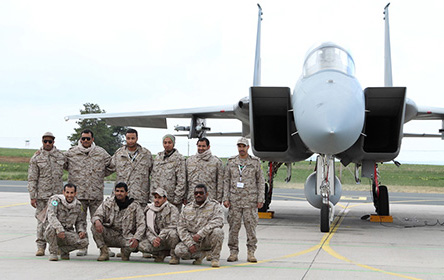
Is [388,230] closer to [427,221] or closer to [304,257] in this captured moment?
[427,221]

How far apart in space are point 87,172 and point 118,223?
3.25ft

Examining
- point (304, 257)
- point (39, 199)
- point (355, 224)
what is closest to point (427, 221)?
point (355, 224)

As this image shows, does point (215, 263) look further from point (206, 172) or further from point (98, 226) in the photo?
point (206, 172)

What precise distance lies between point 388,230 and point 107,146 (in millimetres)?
38239

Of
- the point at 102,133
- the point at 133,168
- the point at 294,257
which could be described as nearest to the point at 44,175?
the point at 133,168

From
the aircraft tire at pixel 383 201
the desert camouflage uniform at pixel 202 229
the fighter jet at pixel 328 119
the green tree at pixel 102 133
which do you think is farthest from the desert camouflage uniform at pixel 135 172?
the green tree at pixel 102 133

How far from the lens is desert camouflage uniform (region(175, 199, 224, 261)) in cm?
621

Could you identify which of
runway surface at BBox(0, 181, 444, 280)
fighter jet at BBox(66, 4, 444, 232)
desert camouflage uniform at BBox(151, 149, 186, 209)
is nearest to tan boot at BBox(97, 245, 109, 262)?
runway surface at BBox(0, 181, 444, 280)

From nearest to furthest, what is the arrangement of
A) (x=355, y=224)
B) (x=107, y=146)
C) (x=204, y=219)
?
(x=204, y=219), (x=355, y=224), (x=107, y=146)

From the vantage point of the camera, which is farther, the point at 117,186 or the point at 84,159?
the point at 84,159

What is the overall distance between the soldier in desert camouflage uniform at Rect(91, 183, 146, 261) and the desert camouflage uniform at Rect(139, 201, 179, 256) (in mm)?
96

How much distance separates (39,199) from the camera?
7.14 meters

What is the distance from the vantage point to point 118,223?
21.6 ft

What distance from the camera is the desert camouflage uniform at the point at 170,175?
7.29 metres
